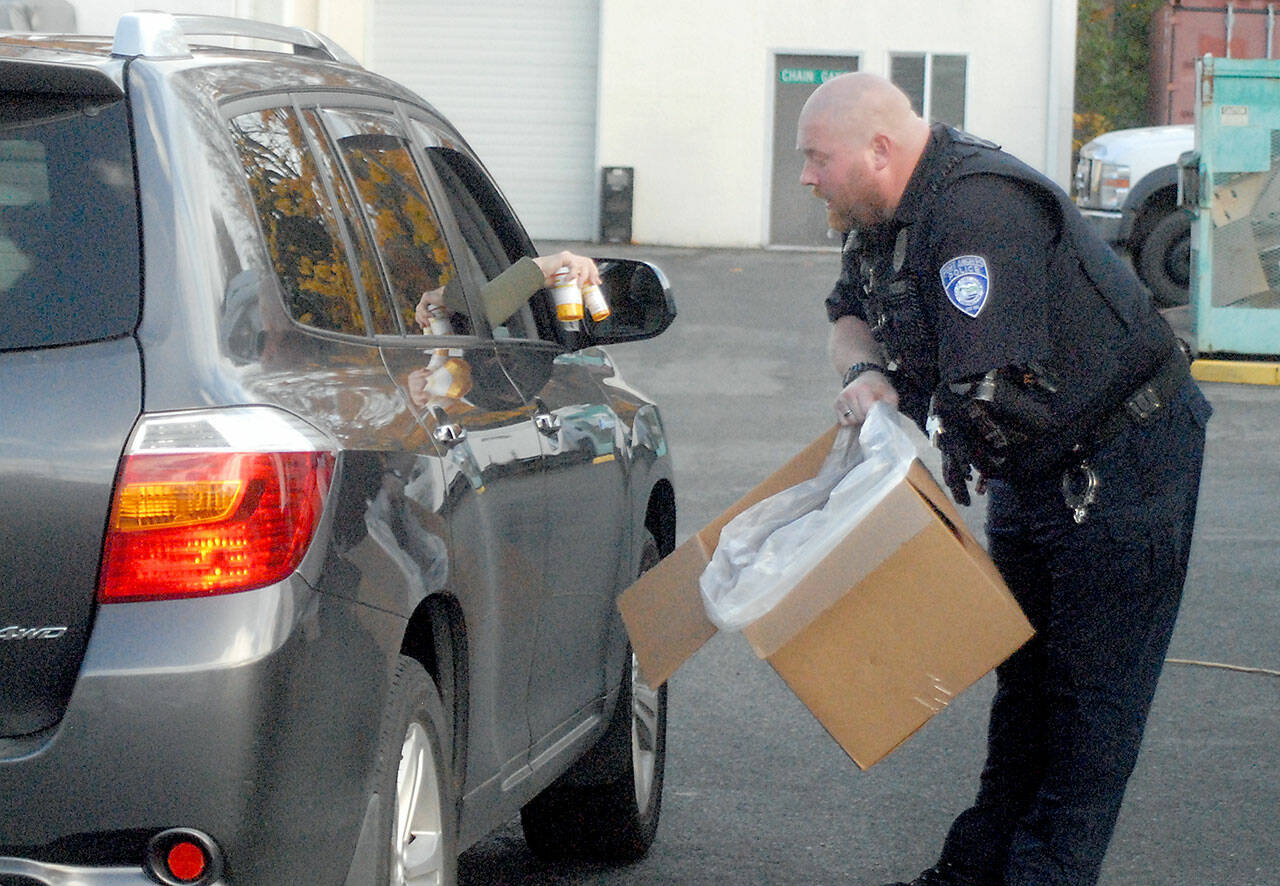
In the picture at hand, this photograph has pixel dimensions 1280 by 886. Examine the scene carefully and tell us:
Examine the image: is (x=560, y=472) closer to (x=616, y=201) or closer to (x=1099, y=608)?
(x=1099, y=608)

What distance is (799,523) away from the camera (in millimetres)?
3682

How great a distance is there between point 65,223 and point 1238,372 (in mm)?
12838

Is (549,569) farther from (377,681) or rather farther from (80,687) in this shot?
(80,687)

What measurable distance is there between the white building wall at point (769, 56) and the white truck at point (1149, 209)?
5.45m

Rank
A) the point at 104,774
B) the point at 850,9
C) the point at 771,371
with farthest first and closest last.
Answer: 1. the point at 850,9
2. the point at 771,371
3. the point at 104,774

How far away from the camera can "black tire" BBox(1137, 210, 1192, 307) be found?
16.2 m

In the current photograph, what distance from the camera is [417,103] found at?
4.12 metres

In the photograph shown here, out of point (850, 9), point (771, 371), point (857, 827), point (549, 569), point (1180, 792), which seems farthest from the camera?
point (850, 9)

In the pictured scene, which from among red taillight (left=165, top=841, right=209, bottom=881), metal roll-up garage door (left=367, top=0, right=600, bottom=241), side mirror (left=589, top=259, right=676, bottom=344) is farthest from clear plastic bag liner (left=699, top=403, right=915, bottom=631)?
metal roll-up garage door (left=367, top=0, right=600, bottom=241)

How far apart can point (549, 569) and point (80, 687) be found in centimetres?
141

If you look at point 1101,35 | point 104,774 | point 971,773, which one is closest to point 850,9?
point 1101,35

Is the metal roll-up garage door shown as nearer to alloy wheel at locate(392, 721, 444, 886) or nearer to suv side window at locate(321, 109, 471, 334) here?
suv side window at locate(321, 109, 471, 334)

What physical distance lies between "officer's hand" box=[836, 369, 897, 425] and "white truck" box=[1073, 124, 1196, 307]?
12945 millimetres

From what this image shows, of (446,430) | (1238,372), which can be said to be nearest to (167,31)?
(446,430)
